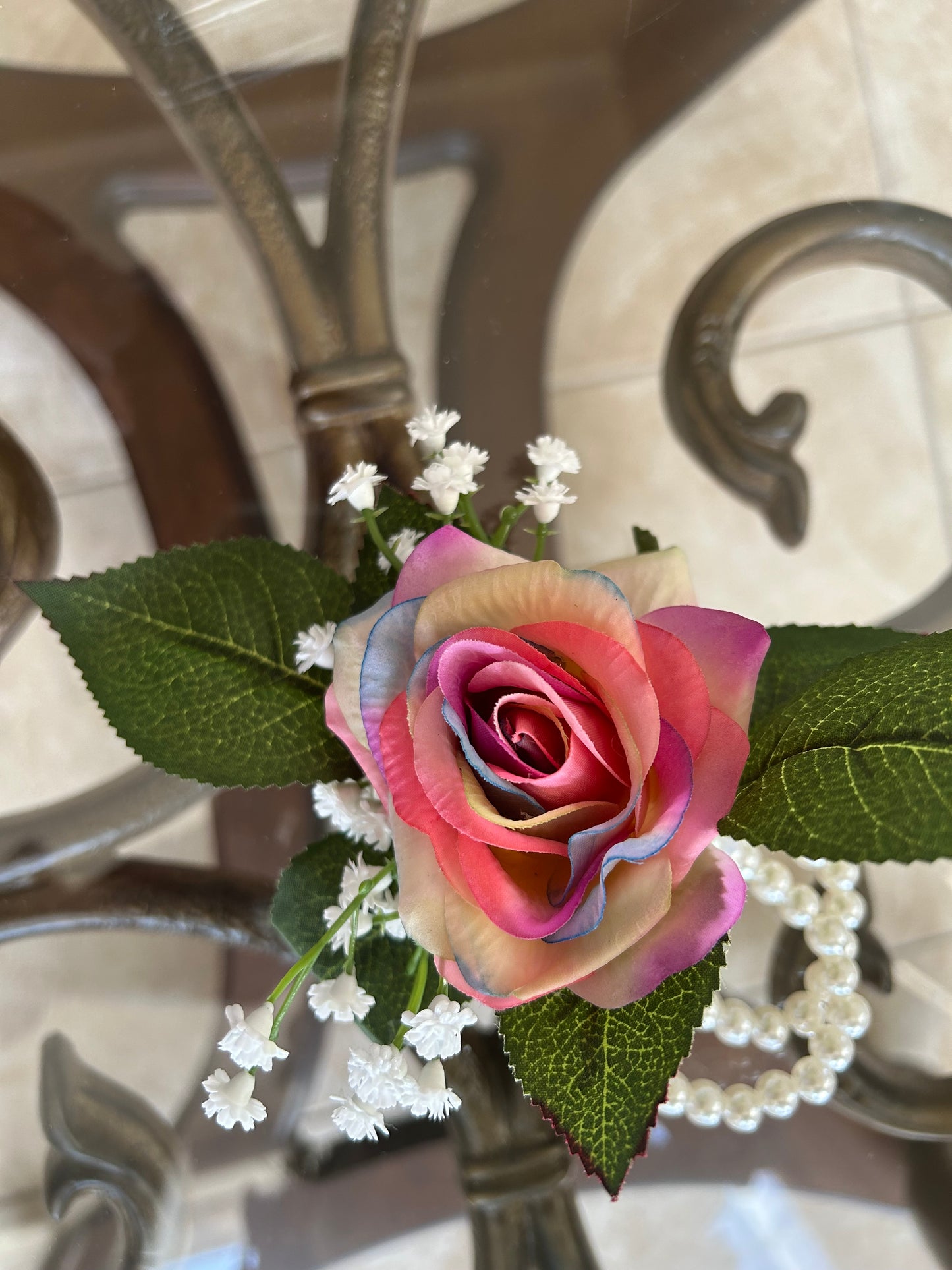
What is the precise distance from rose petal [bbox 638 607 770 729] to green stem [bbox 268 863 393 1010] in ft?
0.37

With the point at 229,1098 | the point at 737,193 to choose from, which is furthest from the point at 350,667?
the point at 737,193

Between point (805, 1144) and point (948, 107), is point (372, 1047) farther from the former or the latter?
point (948, 107)

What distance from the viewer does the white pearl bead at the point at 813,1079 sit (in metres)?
0.40

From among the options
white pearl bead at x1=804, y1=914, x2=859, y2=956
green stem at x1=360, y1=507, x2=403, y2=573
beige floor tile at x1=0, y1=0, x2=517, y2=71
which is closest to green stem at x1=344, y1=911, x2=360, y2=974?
green stem at x1=360, y1=507, x2=403, y2=573

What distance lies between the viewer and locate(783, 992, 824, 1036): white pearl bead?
1.31ft

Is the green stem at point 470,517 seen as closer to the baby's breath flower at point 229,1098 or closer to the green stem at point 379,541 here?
the green stem at point 379,541

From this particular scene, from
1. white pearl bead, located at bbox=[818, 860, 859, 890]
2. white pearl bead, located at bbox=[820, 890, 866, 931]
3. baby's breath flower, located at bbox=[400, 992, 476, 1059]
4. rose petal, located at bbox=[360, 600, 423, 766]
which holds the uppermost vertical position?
rose petal, located at bbox=[360, 600, 423, 766]

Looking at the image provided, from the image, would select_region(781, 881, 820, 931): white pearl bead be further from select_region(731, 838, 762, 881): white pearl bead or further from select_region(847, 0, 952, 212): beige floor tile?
select_region(847, 0, 952, 212): beige floor tile

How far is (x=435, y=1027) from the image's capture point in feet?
0.88

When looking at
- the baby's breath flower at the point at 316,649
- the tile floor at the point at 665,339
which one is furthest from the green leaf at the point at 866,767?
the tile floor at the point at 665,339

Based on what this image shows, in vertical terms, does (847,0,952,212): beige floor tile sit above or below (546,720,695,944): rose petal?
above

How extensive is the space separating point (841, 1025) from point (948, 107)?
44cm

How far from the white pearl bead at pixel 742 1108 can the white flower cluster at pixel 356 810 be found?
0.66 feet

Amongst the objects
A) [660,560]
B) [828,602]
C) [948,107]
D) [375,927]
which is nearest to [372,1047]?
[375,927]
